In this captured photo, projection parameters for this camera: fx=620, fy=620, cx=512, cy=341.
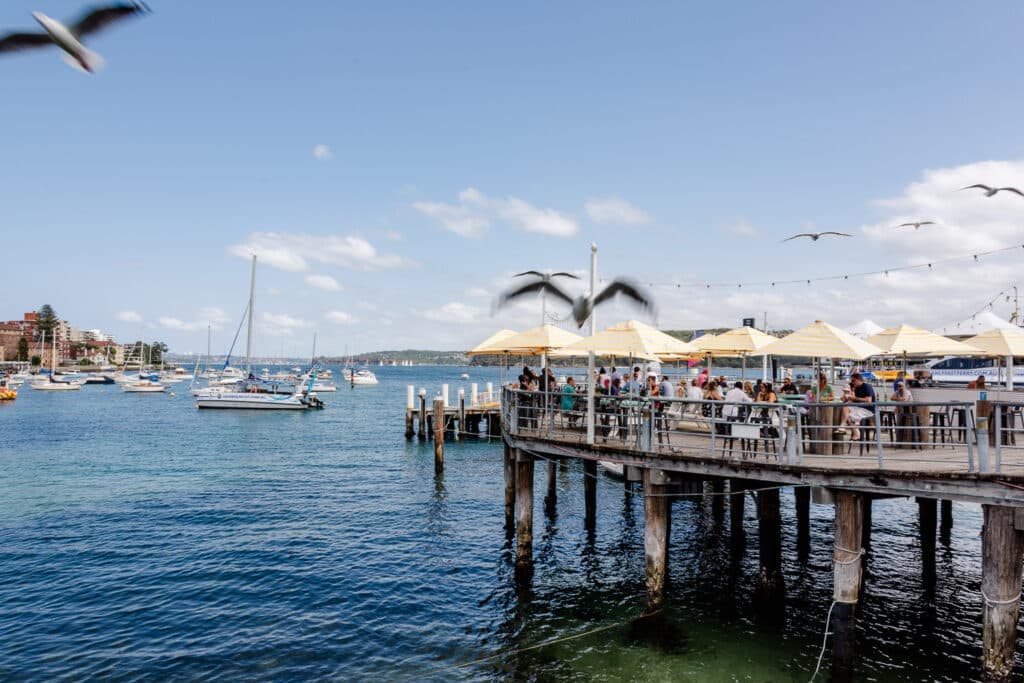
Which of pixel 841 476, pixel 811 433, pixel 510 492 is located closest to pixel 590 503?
pixel 510 492

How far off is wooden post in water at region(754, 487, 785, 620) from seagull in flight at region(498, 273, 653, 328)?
5.15 m

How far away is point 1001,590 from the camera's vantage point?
9.36m

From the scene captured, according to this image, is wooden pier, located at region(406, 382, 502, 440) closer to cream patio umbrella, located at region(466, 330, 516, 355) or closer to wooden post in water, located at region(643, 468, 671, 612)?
cream patio umbrella, located at region(466, 330, 516, 355)

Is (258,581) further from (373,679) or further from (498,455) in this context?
(498,455)

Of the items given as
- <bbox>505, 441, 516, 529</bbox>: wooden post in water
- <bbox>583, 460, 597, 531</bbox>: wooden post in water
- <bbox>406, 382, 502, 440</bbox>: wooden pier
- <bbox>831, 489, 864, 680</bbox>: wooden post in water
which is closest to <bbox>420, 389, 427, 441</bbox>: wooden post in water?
<bbox>406, 382, 502, 440</bbox>: wooden pier

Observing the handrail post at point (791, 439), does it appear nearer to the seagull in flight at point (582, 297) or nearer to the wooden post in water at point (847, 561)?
the wooden post in water at point (847, 561)

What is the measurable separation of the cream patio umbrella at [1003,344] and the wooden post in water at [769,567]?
705cm

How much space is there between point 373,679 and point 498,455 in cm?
2566

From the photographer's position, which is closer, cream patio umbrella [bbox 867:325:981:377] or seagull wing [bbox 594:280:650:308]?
seagull wing [bbox 594:280:650:308]

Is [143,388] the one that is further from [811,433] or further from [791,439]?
[791,439]

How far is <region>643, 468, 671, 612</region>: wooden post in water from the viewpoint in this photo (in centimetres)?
1277

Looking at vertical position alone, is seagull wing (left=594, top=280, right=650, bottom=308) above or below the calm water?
above

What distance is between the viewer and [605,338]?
1449 cm

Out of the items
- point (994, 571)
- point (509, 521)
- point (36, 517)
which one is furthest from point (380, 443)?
point (994, 571)
